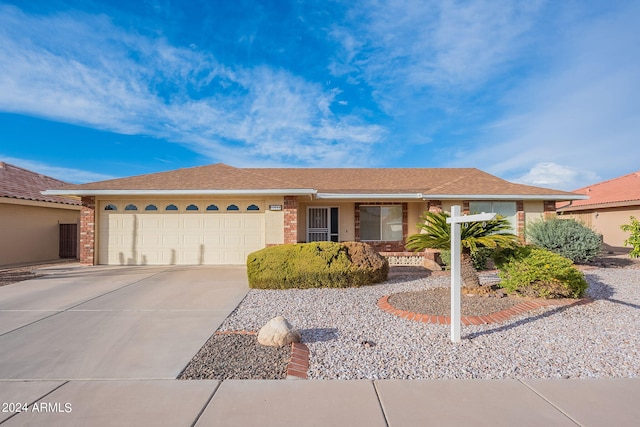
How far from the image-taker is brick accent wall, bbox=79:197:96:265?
1127cm

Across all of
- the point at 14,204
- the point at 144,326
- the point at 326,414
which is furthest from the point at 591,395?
the point at 14,204

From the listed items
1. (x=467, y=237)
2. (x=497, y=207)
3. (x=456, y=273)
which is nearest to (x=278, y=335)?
(x=456, y=273)

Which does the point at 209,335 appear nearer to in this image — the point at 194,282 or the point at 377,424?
the point at 377,424

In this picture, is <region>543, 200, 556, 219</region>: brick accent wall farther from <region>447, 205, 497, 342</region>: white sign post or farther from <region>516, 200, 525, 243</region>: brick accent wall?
<region>447, 205, 497, 342</region>: white sign post

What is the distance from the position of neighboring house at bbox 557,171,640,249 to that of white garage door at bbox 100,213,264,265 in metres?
15.6

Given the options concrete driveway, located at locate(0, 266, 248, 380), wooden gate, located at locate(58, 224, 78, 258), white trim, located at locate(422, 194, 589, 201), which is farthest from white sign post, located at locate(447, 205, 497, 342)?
wooden gate, located at locate(58, 224, 78, 258)

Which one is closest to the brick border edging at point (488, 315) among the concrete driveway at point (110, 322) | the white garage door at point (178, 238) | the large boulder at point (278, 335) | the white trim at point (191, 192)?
the large boulder at point (278, 335)

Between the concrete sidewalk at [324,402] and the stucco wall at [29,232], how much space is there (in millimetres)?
13236

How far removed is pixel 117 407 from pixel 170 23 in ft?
36.0

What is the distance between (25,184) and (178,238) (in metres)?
10.1

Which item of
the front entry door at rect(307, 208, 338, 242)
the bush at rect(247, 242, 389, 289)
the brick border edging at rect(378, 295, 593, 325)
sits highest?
the front entry door at rect(307, 208, 338, 242)

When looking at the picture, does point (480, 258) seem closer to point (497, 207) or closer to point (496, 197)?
point (496, 197)

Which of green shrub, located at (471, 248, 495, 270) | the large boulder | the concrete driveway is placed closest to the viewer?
the concrete driveway

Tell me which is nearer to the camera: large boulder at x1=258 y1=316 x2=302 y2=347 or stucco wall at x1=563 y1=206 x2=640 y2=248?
large boulder at x1=258 y1=316 x2=302 y2=347
